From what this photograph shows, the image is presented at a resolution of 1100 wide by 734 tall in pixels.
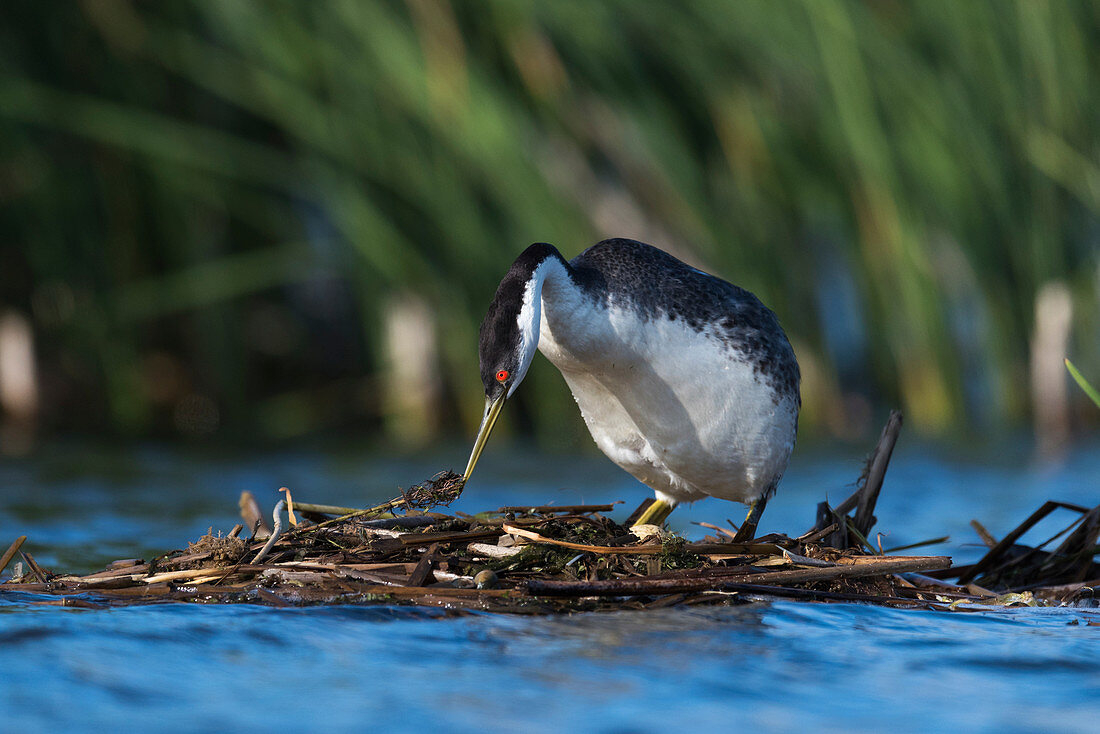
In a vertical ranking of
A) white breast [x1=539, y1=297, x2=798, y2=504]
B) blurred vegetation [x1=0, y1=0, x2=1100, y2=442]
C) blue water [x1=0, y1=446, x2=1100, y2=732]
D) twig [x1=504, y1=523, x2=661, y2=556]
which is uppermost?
blurred vegetation [x1=0, y1=0, x2=1100, y2=442]

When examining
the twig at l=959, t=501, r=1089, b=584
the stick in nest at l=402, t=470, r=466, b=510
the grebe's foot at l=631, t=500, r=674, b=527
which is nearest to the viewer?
the stick in nest at l=402, t=470, r=466, b=510

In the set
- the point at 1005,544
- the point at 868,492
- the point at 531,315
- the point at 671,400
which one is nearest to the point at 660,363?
the point at 671,400

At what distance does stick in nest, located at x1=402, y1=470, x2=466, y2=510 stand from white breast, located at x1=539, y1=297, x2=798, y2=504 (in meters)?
0.75

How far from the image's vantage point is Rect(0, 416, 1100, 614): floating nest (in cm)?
458

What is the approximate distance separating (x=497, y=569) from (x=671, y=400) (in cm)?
128

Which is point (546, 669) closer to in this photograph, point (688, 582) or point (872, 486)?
point (688, 582)

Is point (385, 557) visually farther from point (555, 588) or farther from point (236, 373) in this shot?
point (236, 373)

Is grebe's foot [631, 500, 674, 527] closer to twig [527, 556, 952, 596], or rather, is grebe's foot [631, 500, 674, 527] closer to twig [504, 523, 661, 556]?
twig [504, 523, 661, 556]

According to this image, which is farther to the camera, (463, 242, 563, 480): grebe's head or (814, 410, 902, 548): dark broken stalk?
(814, 410, 902, 548): dark broken stalk

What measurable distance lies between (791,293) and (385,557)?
24.7ft

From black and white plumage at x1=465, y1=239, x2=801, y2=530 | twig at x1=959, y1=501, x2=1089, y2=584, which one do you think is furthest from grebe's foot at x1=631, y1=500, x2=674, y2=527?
twig at x1=959, y1=501, x2=1089, y2=584

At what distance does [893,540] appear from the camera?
7777 mm

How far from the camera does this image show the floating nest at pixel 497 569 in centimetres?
458

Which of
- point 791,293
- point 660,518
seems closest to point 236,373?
point 791,293
